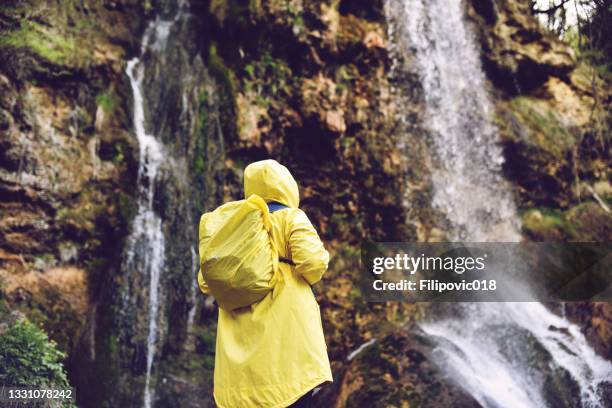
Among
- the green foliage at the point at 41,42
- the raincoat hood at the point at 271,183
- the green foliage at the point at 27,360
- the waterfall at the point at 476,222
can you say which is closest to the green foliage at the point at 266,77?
the waterfall at the point at 476,222

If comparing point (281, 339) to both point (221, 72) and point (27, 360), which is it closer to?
point (27, 360)

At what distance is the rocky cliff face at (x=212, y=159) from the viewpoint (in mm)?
6305

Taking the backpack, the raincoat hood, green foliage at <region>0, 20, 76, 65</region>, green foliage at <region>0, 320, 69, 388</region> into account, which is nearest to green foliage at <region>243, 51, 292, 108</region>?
green foliage at <region>0, 20, 76, 65</region>

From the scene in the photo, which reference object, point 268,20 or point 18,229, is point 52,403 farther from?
point 268,20

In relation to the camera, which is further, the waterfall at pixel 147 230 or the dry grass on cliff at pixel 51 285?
the waterfall at pixel 147 230

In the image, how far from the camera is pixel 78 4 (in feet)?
25.3

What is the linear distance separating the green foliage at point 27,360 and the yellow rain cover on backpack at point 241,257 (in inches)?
119

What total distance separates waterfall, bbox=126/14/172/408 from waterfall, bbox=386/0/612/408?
→ 3106 mm

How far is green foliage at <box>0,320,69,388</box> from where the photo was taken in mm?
4852

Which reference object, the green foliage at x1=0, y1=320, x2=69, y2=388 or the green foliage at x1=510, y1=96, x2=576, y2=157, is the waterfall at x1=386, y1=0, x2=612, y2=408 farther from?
the green foliage at x1=0, y1=320, x2=69, y2=388

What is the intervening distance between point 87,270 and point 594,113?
785 cm

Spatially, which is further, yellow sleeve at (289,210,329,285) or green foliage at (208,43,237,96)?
green foliage at (208,43,237,96)

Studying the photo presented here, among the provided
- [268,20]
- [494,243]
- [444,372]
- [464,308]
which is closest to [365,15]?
[268,20]

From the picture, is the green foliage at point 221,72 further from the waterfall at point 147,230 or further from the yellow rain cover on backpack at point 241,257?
the yellow rain cover on backpack at point 241,257
